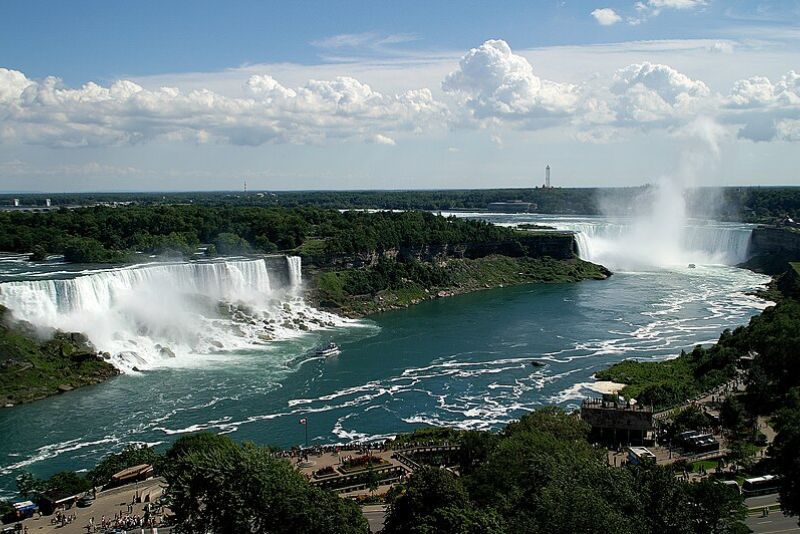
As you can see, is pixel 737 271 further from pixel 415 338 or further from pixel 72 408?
pixel 72 408

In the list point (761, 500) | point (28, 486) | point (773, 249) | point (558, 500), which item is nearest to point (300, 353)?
point (28, 486)

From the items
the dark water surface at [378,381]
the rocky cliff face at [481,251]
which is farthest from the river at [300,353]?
the rocky cliff face at [481,251]

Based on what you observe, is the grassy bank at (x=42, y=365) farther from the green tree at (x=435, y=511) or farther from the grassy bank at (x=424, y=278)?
the green tree at (x=435, y=511)

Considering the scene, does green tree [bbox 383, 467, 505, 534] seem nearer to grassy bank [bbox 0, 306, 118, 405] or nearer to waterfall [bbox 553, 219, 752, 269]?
grassy bank [bbox 0, 306, 118, 405]

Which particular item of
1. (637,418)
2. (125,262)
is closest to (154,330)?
(125,262)

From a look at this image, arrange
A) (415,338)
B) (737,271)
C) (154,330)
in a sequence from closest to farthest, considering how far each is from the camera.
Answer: (154,330)
(415,338)
(737,271)

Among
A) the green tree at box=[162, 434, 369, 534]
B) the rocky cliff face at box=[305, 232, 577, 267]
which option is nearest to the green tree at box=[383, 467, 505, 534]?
the green tree at box=[162, 434, 369, 534]
